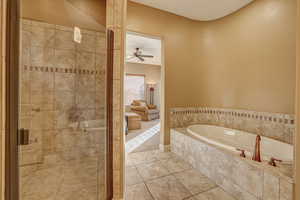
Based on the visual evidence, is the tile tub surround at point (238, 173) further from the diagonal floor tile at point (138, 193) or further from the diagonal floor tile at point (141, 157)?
the diagonal floor tile at point (138, 193)

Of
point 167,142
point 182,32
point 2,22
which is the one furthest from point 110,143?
point 182,32

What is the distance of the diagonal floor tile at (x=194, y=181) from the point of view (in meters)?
1.74

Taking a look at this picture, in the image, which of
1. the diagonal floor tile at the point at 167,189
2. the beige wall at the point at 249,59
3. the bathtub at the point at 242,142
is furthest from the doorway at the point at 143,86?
the diagonal floor tile at the point at 167,189

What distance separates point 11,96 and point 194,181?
2.07 meters

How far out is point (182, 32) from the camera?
3.07 meters

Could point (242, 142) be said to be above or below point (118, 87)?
below

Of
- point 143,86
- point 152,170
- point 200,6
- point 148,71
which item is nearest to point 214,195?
point 152,170

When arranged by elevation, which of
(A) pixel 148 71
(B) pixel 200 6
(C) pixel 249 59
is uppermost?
(B) pixel 200 6

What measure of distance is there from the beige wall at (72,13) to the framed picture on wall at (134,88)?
5.41 metres

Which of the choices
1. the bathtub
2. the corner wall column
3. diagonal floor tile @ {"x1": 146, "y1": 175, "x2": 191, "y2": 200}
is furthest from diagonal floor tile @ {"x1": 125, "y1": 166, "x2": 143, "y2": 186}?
the bathtub

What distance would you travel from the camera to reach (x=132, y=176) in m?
2.00

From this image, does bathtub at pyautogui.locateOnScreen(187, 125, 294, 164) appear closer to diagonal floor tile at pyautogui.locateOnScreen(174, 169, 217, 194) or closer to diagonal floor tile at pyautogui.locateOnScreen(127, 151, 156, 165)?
diagonal floor tile at pyautogui.locateOnScreen(174, 169, 217, 194)

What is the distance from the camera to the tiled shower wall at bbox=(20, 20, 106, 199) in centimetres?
158

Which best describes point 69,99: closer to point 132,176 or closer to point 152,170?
point 132,176
